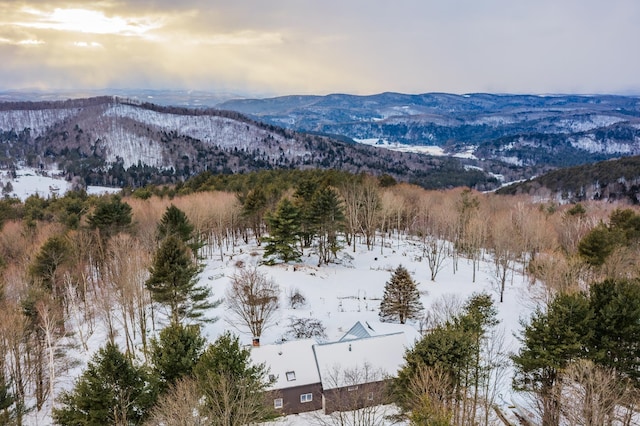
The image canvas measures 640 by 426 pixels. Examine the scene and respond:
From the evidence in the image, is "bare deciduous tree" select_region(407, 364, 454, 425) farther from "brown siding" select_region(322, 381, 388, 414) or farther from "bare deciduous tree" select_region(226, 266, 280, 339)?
"bare deciduous tree" select_region(226, 266, 280, 339)

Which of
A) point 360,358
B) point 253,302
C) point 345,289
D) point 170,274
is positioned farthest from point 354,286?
point 170,274

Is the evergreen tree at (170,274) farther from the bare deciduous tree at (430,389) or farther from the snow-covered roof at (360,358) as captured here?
the bare deciduous tree at (430,389)

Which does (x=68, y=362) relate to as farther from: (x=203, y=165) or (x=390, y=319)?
(x=203, y=165)

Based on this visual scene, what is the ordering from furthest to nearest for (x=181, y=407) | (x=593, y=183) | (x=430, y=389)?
1. (x=593, y=183)
2. (x=430, y=389)
3. (x=181, y=407)

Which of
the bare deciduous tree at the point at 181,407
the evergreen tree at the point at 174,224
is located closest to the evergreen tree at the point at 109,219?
the evergreen tree at the point at 174,224

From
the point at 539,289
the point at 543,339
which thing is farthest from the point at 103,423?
the point at 539,289

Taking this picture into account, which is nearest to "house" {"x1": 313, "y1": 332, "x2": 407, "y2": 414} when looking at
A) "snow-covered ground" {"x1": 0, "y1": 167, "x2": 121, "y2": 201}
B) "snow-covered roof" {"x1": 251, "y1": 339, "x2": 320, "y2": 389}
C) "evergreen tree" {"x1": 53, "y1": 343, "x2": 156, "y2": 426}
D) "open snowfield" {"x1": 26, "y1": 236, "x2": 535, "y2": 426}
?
"snow-covered roof" {"x1": 251, "y1": 339, "x2": 320, "y2": 389}

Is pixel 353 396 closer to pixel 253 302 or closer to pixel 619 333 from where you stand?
pixel 253 302
